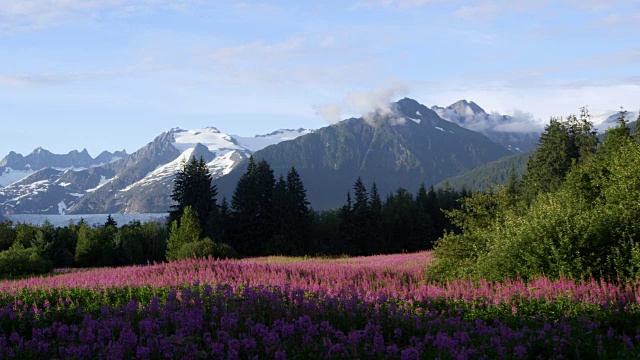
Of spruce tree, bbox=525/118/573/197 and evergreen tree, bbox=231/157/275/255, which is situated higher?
spruce tree, bbox=525/118/573/197

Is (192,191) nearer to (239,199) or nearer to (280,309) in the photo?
(239,199)

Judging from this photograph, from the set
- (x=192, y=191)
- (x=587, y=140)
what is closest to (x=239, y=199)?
(x=192, y=191)

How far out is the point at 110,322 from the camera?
8.20 metres

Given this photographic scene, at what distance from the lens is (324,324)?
788 centimetres

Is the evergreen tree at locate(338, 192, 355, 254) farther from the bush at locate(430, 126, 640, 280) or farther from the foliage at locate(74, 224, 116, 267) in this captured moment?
the bush at locate(430, 126, 640, 280)

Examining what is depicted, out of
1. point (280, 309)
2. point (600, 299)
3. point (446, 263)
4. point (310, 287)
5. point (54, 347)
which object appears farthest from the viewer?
point (446, 263)

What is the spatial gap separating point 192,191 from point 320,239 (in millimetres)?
22283

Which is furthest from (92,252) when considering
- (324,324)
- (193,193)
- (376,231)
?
(324,324)

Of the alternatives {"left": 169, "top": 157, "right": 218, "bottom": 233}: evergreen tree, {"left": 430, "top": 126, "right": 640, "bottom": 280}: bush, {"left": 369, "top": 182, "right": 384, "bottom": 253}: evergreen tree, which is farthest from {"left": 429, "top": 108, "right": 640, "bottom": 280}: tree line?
{"left": 369, "top": 182, "right": 384, "bottom": 253}: evergreen tree

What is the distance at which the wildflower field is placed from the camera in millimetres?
6777

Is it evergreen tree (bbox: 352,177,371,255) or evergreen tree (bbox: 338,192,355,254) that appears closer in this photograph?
evergreen tree (bbox: 338,192,355,254)

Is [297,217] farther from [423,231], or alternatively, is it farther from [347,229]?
[423,231]

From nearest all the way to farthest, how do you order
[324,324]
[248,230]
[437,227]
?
[324,324] < [248,230] < [437,227]

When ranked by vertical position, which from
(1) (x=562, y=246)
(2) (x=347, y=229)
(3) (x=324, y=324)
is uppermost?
(1) (x=562, y=246)
